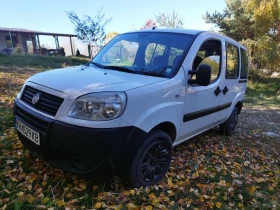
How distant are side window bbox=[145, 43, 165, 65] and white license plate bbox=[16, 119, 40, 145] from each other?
1539 mm

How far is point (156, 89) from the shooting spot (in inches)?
94.9

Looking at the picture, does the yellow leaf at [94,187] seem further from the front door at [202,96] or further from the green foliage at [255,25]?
the green foliage at [255,25]

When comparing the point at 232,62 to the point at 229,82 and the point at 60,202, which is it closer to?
the point at 229,82

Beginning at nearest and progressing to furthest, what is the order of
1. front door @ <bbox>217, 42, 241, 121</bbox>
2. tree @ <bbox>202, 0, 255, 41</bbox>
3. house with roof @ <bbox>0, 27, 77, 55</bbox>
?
front door @ <bbox>217, 42, 241, 121</bbox>, tree @ <bbox>202, 0, 255, 41</bbox>, house with roof @ <bbox>0, 27, 77, 55</bbox>

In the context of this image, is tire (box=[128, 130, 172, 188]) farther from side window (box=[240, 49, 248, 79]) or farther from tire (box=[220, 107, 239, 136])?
side window (box=[240, 49, 248, 79])

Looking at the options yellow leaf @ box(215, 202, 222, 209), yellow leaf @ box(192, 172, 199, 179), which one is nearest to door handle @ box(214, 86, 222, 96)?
yellow leaf @ box(192, 172, 199, 179)

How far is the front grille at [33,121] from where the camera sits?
2.12m

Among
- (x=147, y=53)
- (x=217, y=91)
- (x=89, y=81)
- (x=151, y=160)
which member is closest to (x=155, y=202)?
(x=151, y=160)

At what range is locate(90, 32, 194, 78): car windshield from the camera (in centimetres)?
285

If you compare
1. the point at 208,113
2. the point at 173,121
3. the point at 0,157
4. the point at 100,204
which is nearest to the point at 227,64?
the point at 208,113

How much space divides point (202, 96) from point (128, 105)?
56.2 inches

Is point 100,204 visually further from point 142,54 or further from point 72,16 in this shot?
point 72,16

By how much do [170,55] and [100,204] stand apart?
6.17 feet

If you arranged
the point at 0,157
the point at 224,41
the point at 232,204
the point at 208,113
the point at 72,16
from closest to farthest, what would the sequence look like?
the point at 232,204 < the point at 0,157 < the point at 208,113 < the point at 224,41 < the point at 72,16
